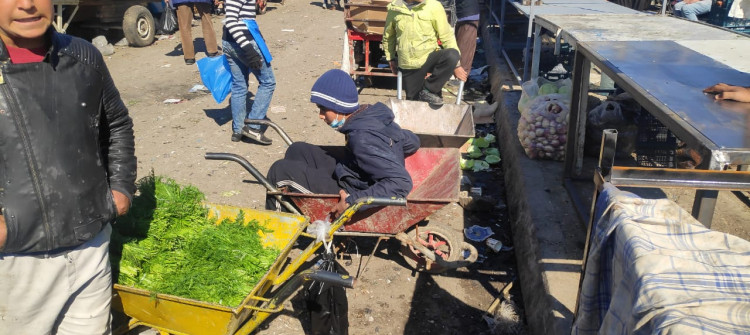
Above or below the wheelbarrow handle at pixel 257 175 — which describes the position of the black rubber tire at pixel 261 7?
below

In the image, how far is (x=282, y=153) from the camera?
21.7 ft

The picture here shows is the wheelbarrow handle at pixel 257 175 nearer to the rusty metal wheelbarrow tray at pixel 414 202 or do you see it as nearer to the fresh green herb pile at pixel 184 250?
the rusty metal wheelbarrow tray at pixel 414 202

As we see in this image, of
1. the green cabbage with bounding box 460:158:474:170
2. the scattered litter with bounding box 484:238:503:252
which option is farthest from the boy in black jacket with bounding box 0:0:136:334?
the green cabbage with bounding box 460:158:474:170

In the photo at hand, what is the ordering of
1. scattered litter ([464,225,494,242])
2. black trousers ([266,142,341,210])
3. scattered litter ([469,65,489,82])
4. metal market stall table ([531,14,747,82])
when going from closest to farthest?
black trousers ([266,142,341,210]) → metal market stall table ([531,14,747,82]) → scattered litter ([464,225,494,242]) → scattered litter ([469,65,489,82])

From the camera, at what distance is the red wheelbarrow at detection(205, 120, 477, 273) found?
383 cm

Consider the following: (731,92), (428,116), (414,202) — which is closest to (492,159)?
(428,116)

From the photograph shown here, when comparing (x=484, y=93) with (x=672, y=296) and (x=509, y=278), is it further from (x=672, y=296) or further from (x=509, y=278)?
(x=672, y=296)

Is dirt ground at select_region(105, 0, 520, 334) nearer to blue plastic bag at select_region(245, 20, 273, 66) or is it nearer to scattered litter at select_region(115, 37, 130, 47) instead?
scattered litter at select_region(115, 37, 130, 47)

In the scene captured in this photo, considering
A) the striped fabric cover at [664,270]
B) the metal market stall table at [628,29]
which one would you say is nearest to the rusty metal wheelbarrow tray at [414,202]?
the metal market stall table at [628,29]

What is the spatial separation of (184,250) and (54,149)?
1.27 meters

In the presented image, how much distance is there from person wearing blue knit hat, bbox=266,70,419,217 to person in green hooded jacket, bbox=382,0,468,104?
2.71 metres

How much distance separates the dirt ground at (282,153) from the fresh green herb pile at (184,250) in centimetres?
69

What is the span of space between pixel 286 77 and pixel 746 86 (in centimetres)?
784

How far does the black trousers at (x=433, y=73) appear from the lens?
22.2 ft
